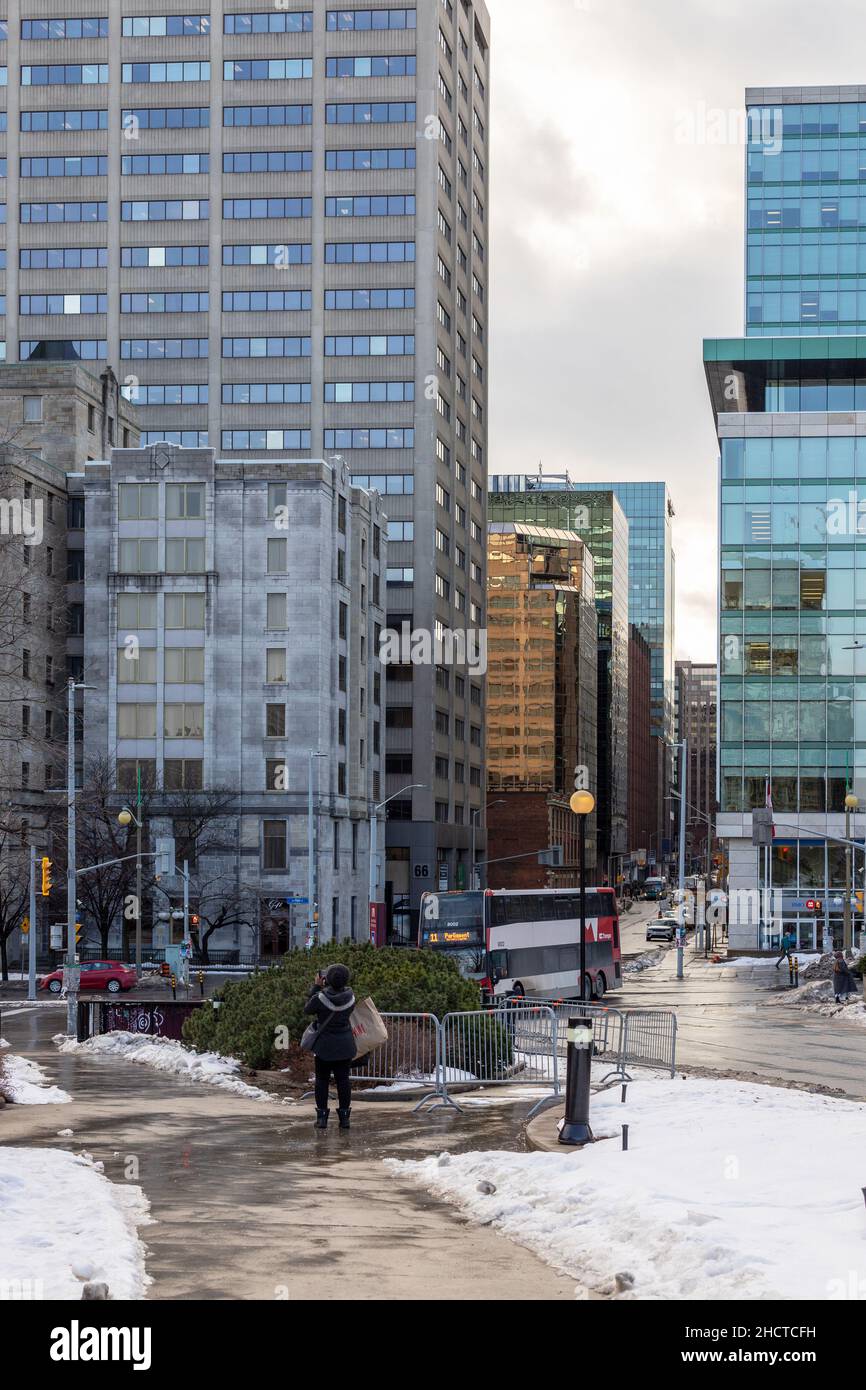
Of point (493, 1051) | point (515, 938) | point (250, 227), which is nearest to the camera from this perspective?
point (493, 1051)

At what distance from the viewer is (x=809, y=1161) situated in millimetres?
13758

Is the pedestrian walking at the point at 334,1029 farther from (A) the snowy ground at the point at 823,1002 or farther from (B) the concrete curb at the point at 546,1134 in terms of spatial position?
(A) the snowy ground at the point at 823,1002

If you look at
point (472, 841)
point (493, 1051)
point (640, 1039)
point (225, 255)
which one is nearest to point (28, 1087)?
point (493, 1051)

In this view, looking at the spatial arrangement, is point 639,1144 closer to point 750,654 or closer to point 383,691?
point 750,654

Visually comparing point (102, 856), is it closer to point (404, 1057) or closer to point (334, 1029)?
point (404, 1057)

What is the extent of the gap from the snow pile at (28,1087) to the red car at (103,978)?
40.2 m

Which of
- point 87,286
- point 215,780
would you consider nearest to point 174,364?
point 87,286

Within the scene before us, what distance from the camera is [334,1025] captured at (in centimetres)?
1766

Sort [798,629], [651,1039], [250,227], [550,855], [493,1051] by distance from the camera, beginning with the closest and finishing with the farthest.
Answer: [493,1051] → [651,1039] → [550,855] → [798,629] → [250,227]

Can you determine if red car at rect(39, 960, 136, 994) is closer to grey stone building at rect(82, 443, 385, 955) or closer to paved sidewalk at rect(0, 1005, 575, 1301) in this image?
grey stone building at rect(82, 443, 385, 955)

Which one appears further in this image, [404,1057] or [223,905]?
[223,905]

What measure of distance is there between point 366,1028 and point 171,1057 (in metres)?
9.06

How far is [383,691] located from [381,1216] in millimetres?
91086
